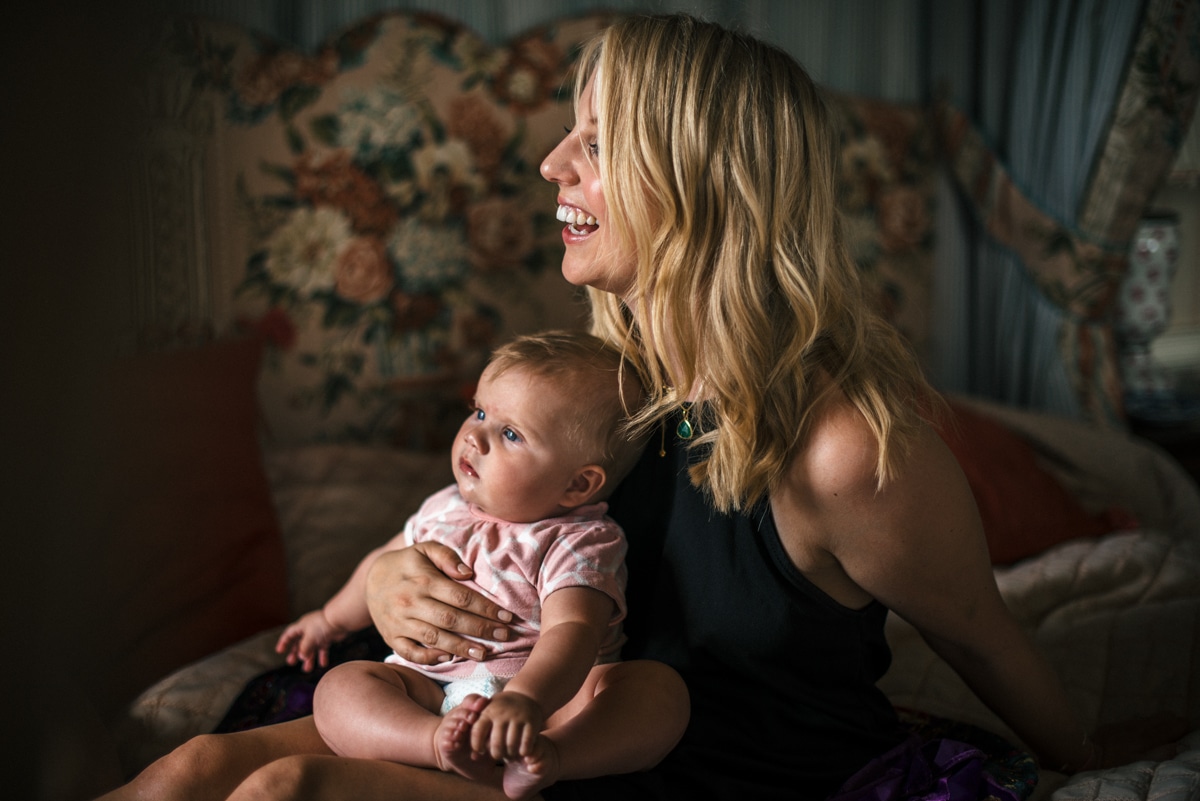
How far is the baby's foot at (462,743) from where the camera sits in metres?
0.74

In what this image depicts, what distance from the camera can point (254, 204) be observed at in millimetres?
1826

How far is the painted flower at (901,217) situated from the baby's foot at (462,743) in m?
2.08

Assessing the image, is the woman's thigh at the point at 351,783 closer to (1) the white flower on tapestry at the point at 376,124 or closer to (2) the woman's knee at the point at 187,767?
(2) the woman's knee at the point at 187,767

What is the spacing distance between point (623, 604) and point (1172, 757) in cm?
71

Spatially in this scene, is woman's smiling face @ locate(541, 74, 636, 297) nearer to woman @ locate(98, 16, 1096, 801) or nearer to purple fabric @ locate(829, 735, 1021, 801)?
woman @ locate(98, 16, 1096, 801)

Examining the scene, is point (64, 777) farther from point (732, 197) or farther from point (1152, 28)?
point (1152, 28)

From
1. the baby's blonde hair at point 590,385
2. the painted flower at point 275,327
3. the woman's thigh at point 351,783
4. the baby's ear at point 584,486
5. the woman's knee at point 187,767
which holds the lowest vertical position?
the woman's knee at point 187,767

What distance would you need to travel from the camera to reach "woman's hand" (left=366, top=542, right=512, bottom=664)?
0.94 metres

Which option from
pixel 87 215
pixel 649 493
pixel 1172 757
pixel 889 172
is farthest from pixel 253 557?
pixel 889 172

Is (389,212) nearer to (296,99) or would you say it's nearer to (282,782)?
(296,99)

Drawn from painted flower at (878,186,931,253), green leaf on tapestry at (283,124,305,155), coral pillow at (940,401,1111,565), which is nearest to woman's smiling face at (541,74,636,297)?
coral pillow at (940,401,1111,565)

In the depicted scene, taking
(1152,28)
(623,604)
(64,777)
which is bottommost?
(623,604)

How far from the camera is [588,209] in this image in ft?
3.26

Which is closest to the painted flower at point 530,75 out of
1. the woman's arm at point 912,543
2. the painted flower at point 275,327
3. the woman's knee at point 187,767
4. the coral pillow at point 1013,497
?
the painted flower at point 275,327
